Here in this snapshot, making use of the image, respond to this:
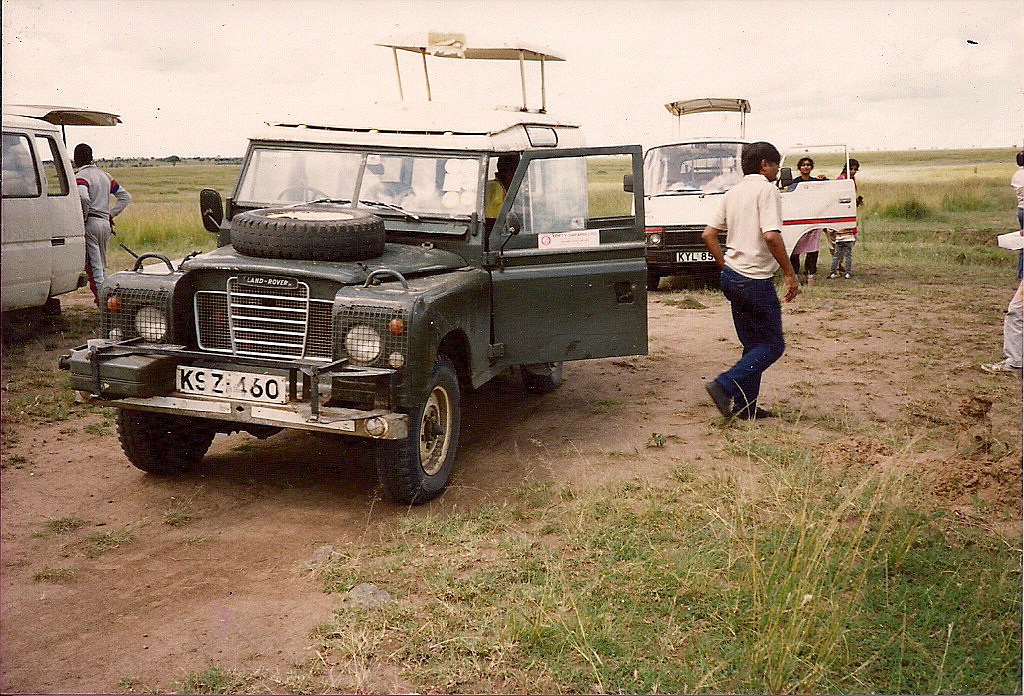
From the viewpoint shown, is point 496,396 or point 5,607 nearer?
point 5,607

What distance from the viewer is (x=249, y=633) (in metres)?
3.74

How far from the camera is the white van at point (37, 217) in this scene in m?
Result: 9.18

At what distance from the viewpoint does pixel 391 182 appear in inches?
242

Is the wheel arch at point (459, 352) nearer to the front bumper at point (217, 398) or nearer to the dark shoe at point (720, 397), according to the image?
the front bumper at point (217, 398)

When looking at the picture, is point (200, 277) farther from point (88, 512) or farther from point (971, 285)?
point (971, 285)

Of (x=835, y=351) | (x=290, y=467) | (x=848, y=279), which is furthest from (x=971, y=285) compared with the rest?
(x=290, y=467)

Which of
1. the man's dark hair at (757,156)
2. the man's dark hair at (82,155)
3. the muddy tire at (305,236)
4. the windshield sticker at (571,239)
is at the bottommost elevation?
the windshield sticker at (571,239)

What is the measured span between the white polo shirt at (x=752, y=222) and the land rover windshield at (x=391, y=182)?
69.5 inches

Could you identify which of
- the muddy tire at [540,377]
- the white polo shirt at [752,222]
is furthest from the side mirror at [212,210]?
the white polo shirt at [752,222]

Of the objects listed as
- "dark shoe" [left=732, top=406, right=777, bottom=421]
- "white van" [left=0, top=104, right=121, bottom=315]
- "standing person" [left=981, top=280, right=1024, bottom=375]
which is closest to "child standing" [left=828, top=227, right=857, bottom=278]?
"standing person" [left=981, top=280, right=1024, bottom=375]

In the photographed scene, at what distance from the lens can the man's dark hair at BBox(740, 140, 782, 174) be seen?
6446 millimetres

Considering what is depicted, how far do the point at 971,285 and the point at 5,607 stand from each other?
12.8 m

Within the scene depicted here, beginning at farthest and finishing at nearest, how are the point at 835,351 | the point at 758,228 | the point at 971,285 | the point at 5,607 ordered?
1. the point at 971,285
2. the point at 835,351
3. the point at 758,228
4. the point at 5,607

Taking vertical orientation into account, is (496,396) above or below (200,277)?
below
